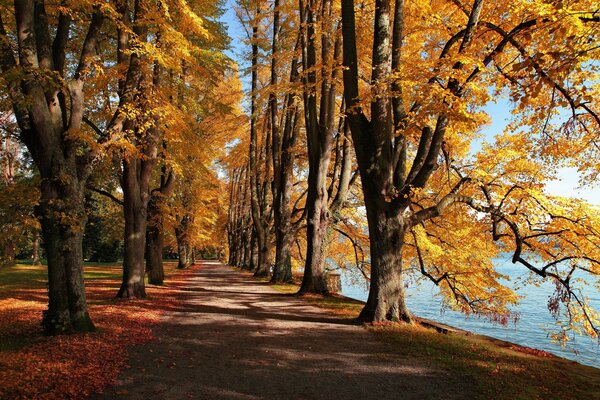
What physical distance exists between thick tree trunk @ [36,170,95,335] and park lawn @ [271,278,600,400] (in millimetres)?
5491

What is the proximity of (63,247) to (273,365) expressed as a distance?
4.10 metres

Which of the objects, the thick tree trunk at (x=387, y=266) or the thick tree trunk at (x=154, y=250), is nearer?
the thick tree trunk at (x=387, y=266)

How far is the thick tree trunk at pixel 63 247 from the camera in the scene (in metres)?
6.24

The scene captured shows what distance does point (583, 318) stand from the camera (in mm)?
8156

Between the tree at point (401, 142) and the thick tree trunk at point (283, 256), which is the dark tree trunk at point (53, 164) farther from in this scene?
the thick tree trunk at point (283, 256)

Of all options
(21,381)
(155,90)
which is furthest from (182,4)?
(21,381)

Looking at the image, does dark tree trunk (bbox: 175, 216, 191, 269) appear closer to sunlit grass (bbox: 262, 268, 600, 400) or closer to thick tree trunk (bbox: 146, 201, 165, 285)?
thick tree trunk (bbox: 146, 201, 165, 285)

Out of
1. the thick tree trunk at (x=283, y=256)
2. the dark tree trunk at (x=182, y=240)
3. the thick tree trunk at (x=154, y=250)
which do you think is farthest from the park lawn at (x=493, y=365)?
the dark tree trunk at (x=182, y=240)

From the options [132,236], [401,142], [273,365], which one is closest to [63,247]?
[273,365]

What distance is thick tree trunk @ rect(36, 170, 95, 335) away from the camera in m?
6.24

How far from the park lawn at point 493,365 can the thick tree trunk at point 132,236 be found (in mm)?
7374

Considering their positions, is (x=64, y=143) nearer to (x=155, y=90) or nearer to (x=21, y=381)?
(x=155, y=90)

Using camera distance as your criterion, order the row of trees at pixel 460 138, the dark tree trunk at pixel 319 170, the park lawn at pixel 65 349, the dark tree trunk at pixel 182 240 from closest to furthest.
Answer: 1. the park lawn at pixel 65 349
2. the row of trees at pixel 460 138
3. the dark tree trunk at pixel 319 170
4. the dark tree trunk at pixel 182 240

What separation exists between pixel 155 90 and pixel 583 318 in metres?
11.0
